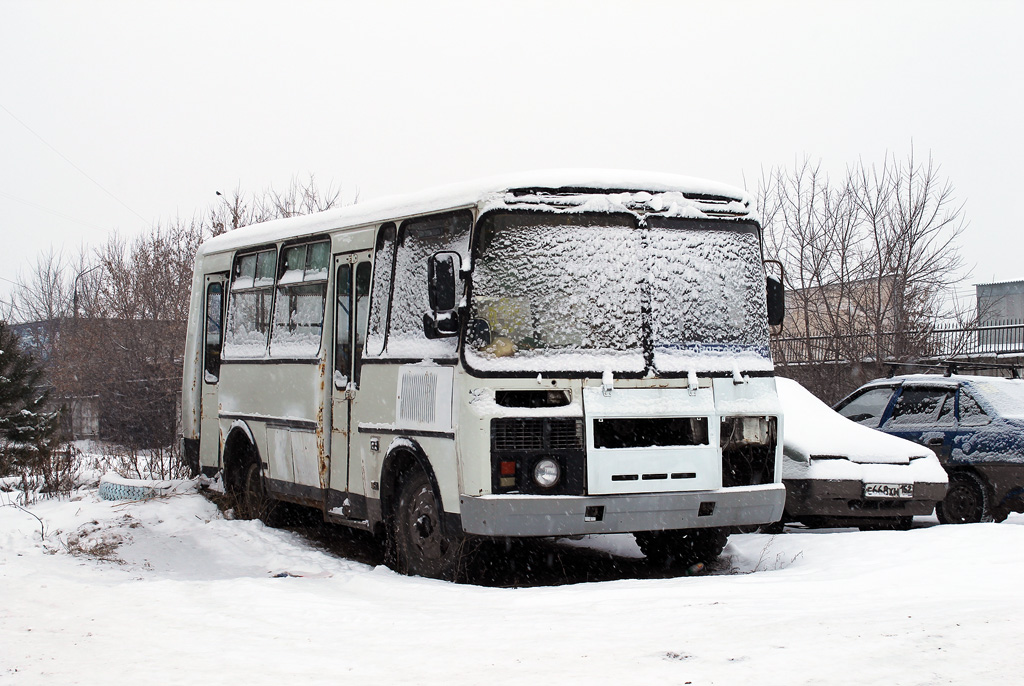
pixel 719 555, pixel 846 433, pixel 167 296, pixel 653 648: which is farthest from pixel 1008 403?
pixel 167 296

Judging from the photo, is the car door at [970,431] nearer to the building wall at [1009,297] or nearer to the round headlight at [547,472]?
the round headlight at [547,472]

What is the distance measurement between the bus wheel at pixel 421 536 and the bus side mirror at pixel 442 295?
1227 mm

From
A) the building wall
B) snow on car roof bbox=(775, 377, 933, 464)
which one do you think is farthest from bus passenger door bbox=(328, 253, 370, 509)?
the building wall

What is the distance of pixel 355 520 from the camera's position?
31.7 ft

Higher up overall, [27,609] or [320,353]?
[320,353]

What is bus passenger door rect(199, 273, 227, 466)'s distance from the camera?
42.6 feet

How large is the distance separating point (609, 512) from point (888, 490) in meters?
4.08

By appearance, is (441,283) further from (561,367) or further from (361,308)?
(361,308)

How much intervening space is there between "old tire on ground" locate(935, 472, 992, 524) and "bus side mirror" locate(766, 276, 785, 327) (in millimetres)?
4603

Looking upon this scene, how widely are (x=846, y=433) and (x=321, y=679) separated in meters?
7.63

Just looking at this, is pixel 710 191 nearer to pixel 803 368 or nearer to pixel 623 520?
pixel 623 520

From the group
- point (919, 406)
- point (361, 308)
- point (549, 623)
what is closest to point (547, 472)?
point (549, 623)

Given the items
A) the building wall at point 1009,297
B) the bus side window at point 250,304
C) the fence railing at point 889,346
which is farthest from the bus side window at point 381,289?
the building wall at point 1009,297

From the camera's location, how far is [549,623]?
5863 mm
